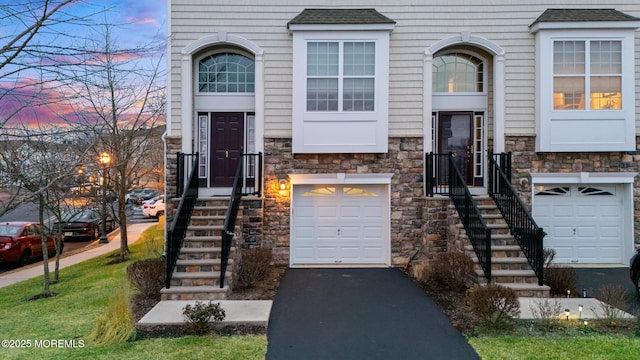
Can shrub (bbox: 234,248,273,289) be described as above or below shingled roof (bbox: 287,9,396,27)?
below

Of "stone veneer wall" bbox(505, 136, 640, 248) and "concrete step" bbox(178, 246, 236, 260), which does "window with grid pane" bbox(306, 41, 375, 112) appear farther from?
"concrete step" bbox(178, 246, 236, 260)

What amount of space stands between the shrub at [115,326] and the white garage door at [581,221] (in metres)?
9.11

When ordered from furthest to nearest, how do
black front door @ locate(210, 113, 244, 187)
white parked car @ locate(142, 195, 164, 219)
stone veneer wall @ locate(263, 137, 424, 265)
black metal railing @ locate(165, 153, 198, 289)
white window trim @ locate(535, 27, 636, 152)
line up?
white parked car @ locate(142, 195, 164, 219) → black front door @ locate(210, 113, 244, 187) → stone veneer wall @ locate(263, 137, 424, 265) → white window trim @ locate(535, 27, 636, 152) → black metal railing @ locate(165, 153, 198, 289)

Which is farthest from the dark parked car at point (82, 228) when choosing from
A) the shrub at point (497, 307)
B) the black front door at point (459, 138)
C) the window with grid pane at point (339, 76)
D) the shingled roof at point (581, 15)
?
the shingled roof at point (581, 15)

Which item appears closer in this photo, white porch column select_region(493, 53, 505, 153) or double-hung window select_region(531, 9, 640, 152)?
double-hung window select_region(531, 9, 640, 152)

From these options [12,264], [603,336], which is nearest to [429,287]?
[603,336]

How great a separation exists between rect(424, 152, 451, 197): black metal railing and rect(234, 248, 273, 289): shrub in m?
4.24

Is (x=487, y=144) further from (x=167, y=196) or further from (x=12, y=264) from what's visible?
(x=12, y=264)

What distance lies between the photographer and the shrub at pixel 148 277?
7.04 meters

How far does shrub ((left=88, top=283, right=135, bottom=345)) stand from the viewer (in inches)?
207

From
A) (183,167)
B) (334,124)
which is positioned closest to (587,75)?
(334,124)

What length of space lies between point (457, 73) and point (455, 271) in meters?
5.45

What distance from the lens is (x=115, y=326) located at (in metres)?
5.38

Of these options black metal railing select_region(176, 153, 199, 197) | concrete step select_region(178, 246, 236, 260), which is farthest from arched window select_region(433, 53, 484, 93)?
concrete step select_region(178, 246, 236, 260)
